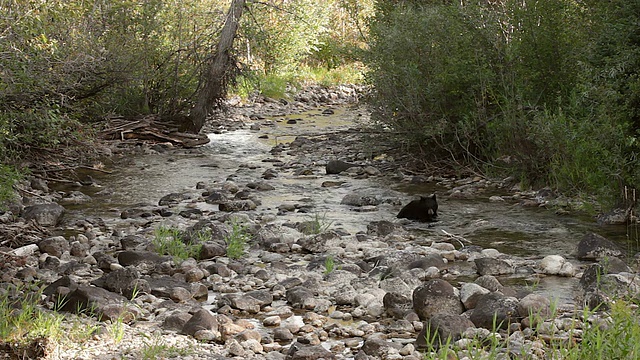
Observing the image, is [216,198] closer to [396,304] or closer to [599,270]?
[396,304]

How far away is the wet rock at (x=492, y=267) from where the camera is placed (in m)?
6.48

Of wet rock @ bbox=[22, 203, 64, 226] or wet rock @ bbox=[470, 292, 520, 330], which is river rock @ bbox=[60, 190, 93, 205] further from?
wet rock @ bbox=[470, 292, 520, 330]

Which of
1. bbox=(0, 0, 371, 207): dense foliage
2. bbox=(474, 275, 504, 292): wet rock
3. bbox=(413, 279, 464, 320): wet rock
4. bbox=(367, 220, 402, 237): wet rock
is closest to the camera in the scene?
bbox=(413, 279, 464, 320): wet rock

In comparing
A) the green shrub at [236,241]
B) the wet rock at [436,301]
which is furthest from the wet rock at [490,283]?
the green shrub at [236,241]

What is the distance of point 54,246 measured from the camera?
7121mm

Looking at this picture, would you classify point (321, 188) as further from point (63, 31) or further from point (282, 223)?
point (63, 31)

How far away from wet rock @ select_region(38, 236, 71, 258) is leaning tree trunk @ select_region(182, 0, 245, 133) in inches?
351

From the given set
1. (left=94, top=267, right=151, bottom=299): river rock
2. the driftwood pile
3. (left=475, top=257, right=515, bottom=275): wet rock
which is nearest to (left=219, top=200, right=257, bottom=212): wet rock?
(left=94, top=267, right=151, bottom=299): river rock

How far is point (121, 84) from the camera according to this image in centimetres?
1330

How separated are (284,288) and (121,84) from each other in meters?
8.24

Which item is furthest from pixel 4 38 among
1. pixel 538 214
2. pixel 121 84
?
pixel 121 84

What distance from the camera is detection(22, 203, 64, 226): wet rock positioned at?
847 cm

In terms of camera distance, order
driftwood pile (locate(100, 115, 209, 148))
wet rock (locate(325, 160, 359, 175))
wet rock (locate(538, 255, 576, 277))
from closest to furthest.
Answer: wet rock (locate(538, 255, 576, 277)) → wet rock (locate(325, 160, 359, 175)) → driftwood pile (locate(100, 115, 209, 148))

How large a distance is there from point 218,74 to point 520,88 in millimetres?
7252
